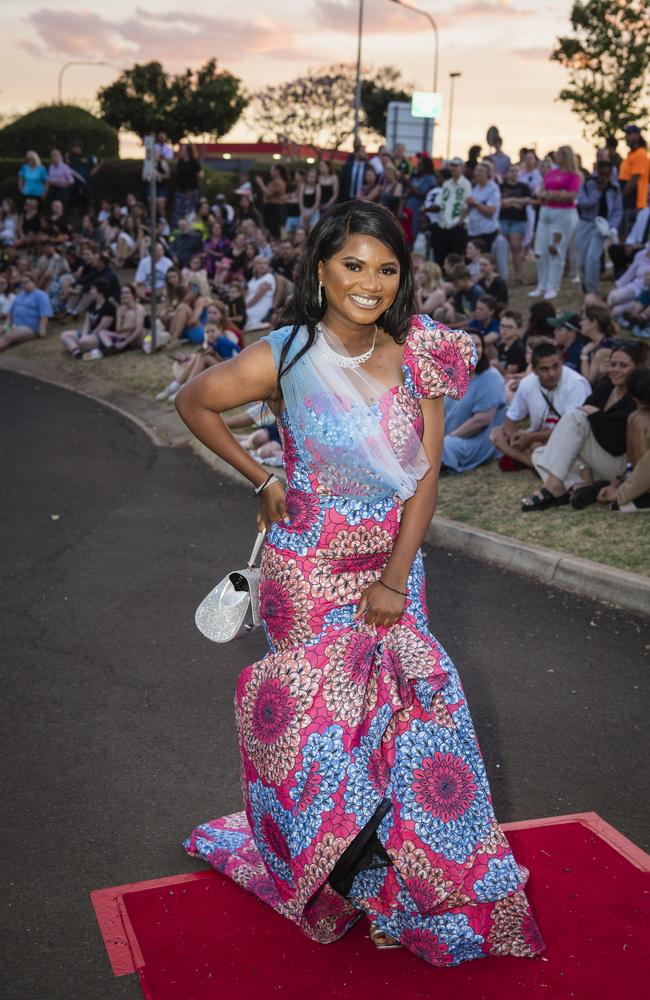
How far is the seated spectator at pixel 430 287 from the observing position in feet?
45.0

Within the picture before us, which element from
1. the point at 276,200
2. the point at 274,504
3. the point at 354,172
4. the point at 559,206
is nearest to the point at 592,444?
the point at 274,504

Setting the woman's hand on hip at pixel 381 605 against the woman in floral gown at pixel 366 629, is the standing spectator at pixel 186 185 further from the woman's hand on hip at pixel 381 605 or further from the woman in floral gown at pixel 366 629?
the woman's hand on hip at pixel 381 605

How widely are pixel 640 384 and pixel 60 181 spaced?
73.1 feet

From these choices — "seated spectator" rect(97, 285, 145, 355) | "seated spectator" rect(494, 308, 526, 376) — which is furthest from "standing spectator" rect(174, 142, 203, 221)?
"seated spectator" rect(494, 308, 526, 376)

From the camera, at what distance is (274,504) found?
3645mm

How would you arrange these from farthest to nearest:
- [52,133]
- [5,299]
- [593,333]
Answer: [52,133] < [5,299] < [593,333]

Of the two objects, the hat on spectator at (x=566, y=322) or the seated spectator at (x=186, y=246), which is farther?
the seated spectator at (x=186, y=246)

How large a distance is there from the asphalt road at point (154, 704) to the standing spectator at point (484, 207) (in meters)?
8.36

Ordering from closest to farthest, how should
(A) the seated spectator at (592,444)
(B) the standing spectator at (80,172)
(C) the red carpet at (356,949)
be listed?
(C) the red carpet at (356,949)
(A) the seated spectator at (592,444)
(B) the standing spectator at (80,172)

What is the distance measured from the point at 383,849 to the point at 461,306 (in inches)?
447

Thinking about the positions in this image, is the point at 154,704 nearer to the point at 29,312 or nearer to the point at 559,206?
the point at 559,206

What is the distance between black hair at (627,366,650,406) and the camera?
8.31 metres

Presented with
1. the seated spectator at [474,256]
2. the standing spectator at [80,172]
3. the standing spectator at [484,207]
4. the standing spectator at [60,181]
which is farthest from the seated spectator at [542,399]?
Answer: the standing spectator at [80,172]

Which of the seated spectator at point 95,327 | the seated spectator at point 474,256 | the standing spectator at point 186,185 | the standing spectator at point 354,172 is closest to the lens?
the seated spectator at point 474,256
